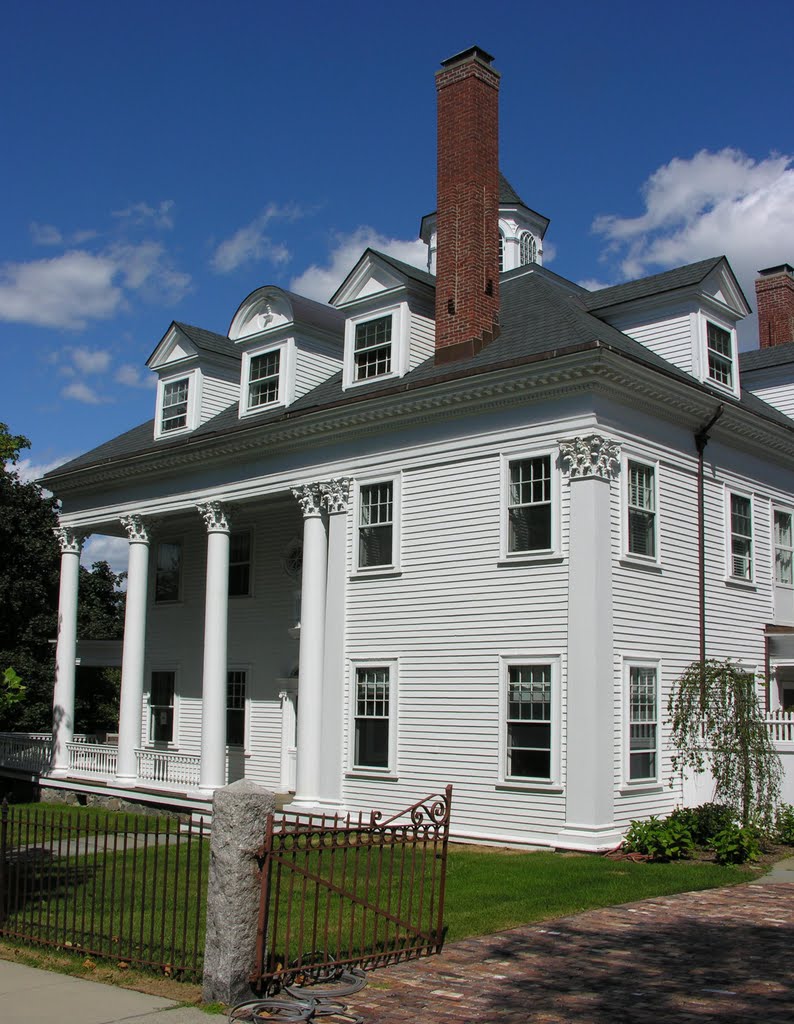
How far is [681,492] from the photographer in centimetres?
2059

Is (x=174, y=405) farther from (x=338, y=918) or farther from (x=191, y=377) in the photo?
(x=338, y=918)

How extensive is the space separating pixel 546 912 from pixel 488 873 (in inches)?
120

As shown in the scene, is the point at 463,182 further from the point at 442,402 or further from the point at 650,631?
the point at 650,631

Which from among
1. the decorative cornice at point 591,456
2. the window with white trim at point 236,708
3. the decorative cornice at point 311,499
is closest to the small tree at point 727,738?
the decorative cornice at point 591,456

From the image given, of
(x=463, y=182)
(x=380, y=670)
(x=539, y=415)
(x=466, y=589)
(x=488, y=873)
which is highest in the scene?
(x=463, y=182)

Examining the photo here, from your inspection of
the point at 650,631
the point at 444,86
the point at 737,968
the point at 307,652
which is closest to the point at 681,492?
the point at 650,631

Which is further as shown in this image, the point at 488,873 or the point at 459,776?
the point at 459,776

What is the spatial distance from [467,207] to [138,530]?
12.2 meters

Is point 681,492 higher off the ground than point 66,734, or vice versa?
point 681,492

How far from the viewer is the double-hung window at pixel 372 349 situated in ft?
75.9

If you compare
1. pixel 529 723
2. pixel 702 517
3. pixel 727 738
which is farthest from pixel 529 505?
pixel 727 738

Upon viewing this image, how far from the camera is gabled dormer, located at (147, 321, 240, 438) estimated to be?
28469mm

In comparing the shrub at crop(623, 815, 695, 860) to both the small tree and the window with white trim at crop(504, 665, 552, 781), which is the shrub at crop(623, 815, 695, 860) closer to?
the window with white trim at crop(504, 665, 552, 781)

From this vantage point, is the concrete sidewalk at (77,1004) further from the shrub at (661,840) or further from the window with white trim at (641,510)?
the window with white trim at (641,510)
